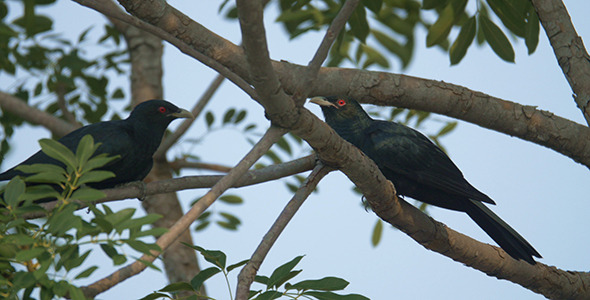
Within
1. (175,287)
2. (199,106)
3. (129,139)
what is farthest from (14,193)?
(199,106)

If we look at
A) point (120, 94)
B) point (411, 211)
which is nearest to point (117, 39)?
→ point (120, 94)

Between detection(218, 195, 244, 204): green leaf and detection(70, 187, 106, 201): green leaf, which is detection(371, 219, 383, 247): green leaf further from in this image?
detection(70, 187, 106, 201): green leaf

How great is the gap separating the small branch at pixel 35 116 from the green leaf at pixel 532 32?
4.21 metres

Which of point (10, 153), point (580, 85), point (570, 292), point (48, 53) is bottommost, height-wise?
point (570, 292)

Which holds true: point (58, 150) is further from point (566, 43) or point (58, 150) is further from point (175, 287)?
point (566, 43)

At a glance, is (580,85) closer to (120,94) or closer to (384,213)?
(384,213)

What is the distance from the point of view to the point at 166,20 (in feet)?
9.64

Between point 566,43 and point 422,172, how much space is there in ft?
4.14

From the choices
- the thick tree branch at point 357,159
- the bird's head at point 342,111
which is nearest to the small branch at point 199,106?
the bird's head at point 342,111

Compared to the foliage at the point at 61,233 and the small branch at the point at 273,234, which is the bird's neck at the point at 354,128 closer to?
the small branch at the point at 273,234

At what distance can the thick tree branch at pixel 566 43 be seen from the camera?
375 cm

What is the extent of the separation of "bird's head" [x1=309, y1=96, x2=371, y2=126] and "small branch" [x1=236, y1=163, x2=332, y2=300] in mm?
1192

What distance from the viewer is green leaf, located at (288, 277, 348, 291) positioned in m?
2.53

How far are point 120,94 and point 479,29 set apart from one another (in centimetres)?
439
